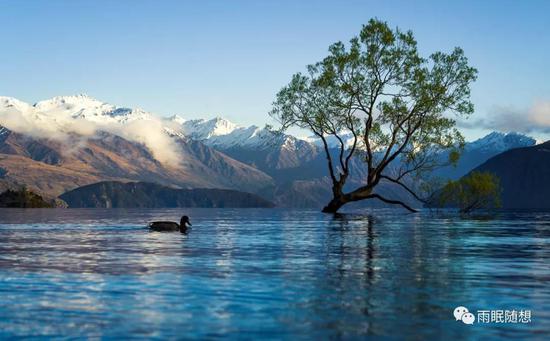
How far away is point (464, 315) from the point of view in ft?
58.7

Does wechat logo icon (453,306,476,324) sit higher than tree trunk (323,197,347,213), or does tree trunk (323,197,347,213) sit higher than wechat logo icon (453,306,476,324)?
tree trunk (323,197,347,213)

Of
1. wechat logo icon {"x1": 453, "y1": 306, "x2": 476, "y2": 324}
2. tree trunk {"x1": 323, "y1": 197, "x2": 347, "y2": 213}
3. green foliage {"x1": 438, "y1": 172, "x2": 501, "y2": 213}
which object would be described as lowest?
wechat logo icon {"x1": 453, "y1": 306, "x2": 476, "y2": 324}

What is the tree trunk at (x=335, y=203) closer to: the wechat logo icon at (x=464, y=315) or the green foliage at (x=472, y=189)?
the green foliage at (x=472, y=189)

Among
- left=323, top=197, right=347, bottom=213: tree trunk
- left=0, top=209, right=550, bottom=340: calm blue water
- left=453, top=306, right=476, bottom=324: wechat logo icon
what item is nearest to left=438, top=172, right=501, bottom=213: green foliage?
left=323, top=197, right=347, bottom=213: tree trunk

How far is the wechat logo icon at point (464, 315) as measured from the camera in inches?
686

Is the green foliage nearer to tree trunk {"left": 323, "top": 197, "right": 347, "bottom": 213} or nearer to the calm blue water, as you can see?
tree trunk {"left": 323, "top": 197, "right": 347, "bottom": 213}

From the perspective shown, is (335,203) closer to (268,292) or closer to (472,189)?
(472,189)

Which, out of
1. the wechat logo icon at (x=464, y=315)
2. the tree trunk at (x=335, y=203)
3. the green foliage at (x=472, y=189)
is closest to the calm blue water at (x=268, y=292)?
the wechat logo icon at (x=464, y=315)

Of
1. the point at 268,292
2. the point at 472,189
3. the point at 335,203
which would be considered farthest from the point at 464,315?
the point at 335,203

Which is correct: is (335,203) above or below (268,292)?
above

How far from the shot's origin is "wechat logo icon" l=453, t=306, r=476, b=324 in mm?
17433

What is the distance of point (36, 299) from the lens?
826 inches

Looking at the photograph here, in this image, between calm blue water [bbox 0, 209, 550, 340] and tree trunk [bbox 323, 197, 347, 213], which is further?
tree trunk [bbox 323, 197, 347, 213]

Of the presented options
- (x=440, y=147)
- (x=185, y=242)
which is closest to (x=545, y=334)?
(x=185, y=242)
